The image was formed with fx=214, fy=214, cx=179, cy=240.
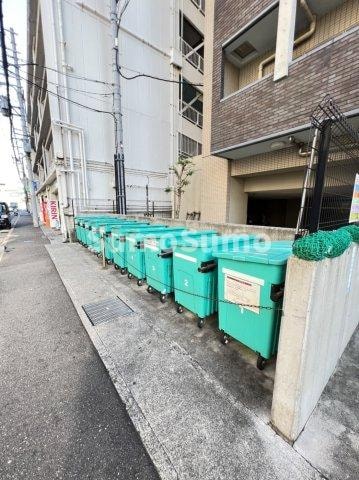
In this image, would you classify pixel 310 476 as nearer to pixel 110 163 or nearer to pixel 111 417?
pixel 111 417

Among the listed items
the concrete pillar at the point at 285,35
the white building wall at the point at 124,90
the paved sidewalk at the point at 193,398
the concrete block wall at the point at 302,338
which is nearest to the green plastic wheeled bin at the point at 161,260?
the paved sidewalk at the point at 193,398

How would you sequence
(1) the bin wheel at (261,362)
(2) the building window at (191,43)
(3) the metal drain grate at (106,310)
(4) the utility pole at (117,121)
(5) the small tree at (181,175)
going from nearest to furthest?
(1) the bin wheel at (261,362), (3) the metal drain grate at (106,310), (4) the utility pole at (117,121), (5) the small tree at (181,175), (2) the building window at (191,43)

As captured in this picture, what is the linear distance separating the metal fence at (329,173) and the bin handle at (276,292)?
19.3 inches

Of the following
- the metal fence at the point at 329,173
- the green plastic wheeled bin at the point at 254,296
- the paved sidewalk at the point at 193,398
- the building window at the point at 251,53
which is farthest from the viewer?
the building window at the point at 251,53

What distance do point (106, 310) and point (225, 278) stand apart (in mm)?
2047

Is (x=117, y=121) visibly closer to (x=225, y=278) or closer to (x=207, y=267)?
(x=207, y=267)

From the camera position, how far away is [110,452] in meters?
1.44

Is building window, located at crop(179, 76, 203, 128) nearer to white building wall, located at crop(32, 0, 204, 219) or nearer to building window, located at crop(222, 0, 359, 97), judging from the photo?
white building wall, located at crop(32, 0, 204, 219)

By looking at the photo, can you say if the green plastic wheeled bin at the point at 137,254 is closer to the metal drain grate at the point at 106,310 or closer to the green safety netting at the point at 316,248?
the metal drain grate at the point at 106,310

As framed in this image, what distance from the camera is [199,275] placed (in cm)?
263

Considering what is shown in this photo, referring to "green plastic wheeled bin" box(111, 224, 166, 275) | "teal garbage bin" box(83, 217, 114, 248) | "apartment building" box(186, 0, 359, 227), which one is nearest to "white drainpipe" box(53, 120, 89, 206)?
"teal garbage bin" box(83, 217, 114, 248)

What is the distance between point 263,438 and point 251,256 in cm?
132

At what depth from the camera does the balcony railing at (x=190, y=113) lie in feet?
45.8

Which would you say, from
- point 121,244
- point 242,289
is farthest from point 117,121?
point 242,289
